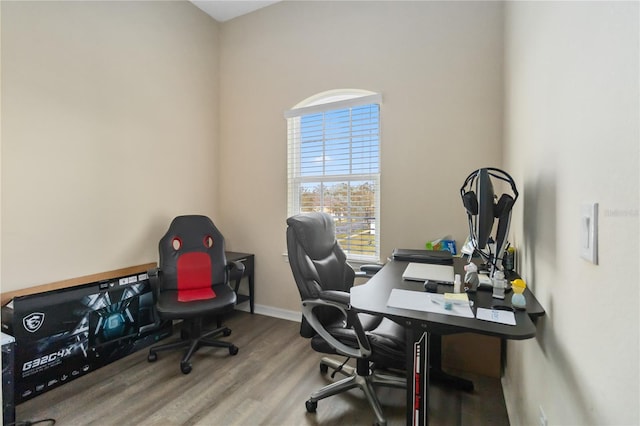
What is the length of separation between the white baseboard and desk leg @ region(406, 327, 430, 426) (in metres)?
1.89

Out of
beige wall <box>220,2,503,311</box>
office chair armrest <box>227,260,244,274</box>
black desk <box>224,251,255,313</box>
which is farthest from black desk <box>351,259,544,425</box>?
black desk <box>224,251,255,313</box>

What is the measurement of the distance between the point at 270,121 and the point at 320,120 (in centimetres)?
56

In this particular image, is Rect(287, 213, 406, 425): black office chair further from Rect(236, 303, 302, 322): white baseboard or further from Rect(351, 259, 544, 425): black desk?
Rect(236, 303, 302, 322): white baseboard

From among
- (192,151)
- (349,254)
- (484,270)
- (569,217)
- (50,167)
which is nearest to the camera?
(569,217)

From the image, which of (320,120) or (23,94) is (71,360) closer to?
(23,94)

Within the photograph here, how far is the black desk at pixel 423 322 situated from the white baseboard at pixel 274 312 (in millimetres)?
1743

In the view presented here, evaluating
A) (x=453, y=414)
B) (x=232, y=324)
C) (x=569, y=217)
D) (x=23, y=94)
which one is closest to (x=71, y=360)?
(x=232, y=324)

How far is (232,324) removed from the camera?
2.86 m

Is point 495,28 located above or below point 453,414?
above

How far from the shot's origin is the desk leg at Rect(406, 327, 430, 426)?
108 centimetres

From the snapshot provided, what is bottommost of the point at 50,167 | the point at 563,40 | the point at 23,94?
the point at 50,167

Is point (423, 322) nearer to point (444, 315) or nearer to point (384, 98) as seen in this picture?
point (444, 315)

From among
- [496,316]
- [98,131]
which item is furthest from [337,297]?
[98,131]

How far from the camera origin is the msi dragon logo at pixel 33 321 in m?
1.73
